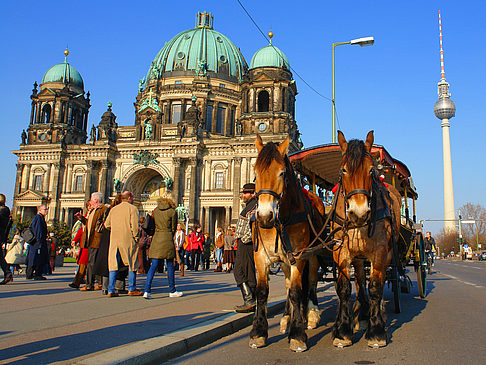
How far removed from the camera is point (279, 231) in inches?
226

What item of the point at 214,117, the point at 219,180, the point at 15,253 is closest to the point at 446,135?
the point at 214,117

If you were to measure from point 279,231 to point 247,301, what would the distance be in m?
2.73

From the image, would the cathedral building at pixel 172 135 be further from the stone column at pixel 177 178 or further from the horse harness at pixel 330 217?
the horse harness at pixel 330 217

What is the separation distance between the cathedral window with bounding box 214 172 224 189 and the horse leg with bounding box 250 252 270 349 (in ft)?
153

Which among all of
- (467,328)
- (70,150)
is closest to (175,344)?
(467,328)

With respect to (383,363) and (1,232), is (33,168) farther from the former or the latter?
(383,363)

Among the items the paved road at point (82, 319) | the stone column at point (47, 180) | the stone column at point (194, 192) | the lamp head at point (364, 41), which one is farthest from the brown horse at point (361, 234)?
the stone column at point (47, 180)

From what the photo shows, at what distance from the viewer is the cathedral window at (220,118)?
61531 mm

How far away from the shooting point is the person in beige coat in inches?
372

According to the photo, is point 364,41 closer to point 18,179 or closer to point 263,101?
point 263,101

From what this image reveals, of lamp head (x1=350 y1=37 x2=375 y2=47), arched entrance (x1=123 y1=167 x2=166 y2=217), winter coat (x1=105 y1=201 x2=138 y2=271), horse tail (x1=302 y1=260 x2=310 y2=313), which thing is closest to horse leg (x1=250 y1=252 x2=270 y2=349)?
horse tail (x1=302 y1=260 x2=310 y2=313)

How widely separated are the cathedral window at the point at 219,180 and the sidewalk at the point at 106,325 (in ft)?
140

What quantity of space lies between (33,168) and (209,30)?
31.4 meters

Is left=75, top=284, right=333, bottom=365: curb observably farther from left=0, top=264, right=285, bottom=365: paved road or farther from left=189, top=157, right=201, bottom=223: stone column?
left=189, top=157, right=201, bottom=223: stone column
